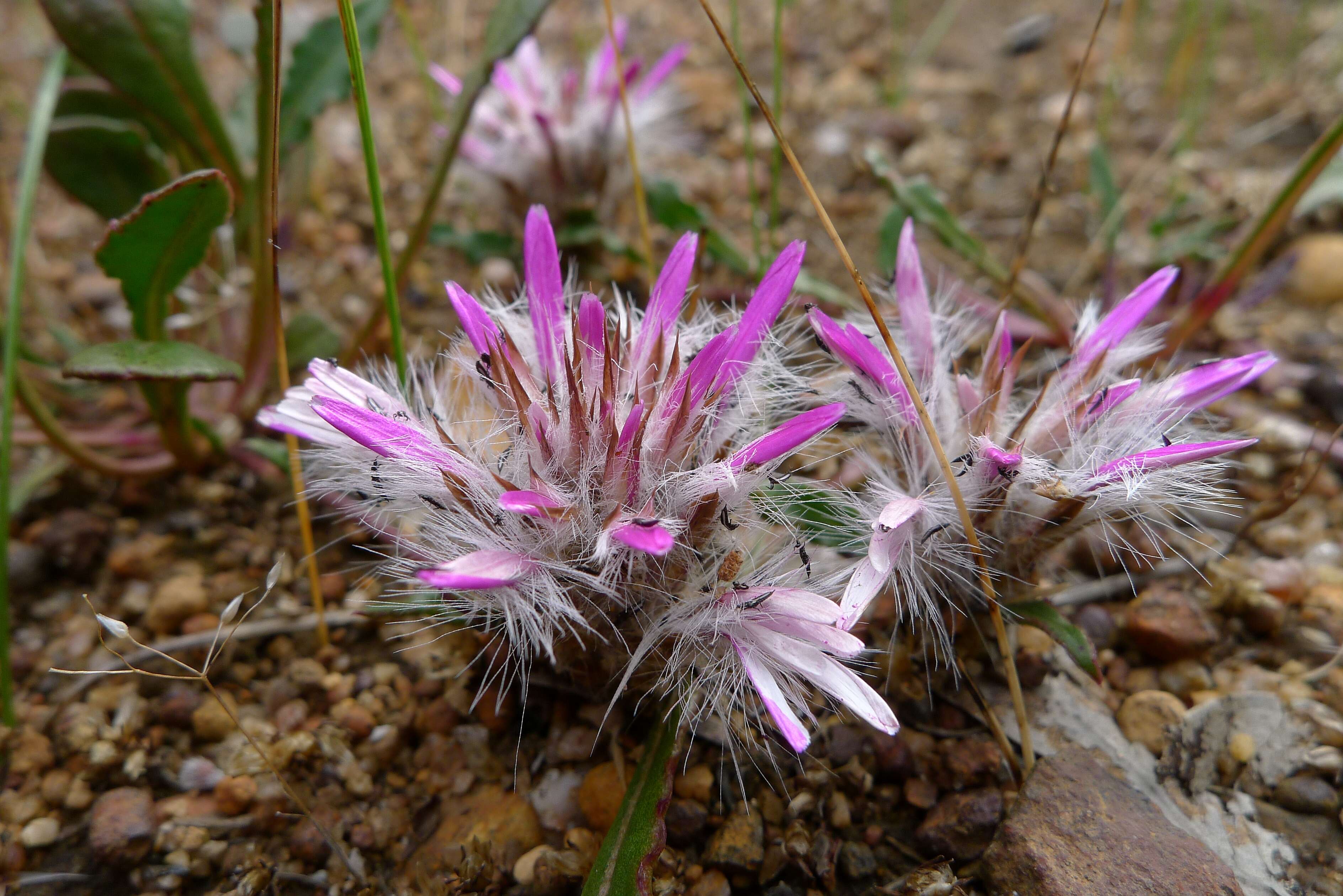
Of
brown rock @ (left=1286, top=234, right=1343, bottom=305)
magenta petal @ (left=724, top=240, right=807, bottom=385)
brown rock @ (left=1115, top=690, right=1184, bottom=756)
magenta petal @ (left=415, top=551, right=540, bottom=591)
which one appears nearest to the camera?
magenta petal @ (left=415, top=551, right=540, bottom=591)

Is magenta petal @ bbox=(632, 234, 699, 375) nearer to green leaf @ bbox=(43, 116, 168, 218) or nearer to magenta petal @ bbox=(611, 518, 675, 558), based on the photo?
magenta petal @ bbox=(611, 518, 675, 558)

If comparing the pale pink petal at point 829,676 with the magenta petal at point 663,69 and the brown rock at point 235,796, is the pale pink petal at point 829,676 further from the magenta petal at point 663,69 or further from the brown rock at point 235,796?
the magenta petal at point 663,69

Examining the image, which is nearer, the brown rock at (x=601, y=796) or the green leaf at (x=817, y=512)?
the green leaf at (x=817, y=512)

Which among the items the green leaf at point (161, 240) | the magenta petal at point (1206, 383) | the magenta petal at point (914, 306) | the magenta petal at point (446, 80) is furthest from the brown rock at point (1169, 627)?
the magenta petal at point (446, 80)

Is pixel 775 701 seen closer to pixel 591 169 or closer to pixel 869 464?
pixel 869 464

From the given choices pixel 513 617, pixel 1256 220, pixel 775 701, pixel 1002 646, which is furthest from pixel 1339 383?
pixel 513 617

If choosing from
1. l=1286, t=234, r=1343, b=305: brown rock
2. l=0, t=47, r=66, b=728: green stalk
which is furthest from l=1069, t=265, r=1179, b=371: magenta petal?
l=0, t=47, r=66, b=728: green stalk

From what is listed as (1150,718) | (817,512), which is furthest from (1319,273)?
(817,512)
